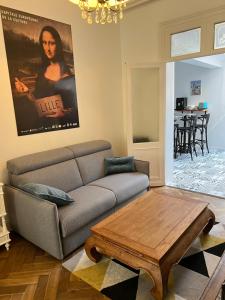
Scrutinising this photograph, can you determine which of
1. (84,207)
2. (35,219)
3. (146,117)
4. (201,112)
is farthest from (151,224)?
(201,112)

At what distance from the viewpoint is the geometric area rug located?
5.88 feet

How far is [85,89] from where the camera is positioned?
11.7 ft

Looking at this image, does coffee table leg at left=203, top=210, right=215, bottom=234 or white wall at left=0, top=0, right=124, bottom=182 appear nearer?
coffee table leg at left=203, top=210, right=215, bottom=234

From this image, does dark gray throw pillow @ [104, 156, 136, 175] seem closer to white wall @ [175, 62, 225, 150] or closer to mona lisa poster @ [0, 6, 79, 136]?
mona lisa poster @ [0, 6, 79, 136]

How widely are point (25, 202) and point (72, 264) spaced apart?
77cm

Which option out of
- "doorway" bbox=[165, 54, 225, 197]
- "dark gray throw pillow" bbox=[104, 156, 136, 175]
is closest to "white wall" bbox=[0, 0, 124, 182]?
"dark gray throw pillow" bbox=[104, 156, 136, 175]

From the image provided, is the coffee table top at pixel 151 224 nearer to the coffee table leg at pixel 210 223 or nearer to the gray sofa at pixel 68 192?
the coffee table leg at pixel 210 223

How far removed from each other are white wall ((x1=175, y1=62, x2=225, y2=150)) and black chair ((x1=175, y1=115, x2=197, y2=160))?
1.00 m

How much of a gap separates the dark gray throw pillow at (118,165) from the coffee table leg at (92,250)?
141 centimetres

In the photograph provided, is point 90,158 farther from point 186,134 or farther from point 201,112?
point 201,112

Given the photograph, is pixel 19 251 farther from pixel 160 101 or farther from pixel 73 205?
pixel 160 101

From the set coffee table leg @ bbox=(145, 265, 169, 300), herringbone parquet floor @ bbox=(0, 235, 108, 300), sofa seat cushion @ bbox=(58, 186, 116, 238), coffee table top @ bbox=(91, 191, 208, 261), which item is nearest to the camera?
coffee table leg @ bbox=(145, 265, 169, 300)

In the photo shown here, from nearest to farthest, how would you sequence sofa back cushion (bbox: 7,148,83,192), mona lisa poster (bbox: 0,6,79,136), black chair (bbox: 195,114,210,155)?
sofa back cushion (bbox: 7,148,83,192) < mona lisa poster (bbox: 0,6,79,136) < black chair (bbox: 195,114,210,155)

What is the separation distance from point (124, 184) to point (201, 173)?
2344 millimetres
